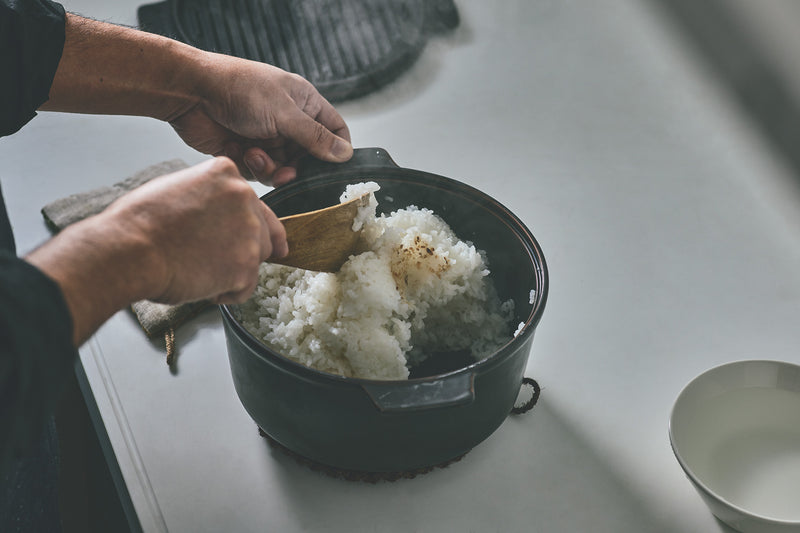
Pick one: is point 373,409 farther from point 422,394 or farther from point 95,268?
point 95,268

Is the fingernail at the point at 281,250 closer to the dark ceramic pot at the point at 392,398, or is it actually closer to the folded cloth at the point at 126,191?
the dark ceramic pot at the point at 392,398

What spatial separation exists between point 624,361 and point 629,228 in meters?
0.35

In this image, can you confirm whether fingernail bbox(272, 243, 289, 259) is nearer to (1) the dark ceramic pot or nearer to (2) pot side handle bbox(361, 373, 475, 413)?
(1) the dark ceramic pot

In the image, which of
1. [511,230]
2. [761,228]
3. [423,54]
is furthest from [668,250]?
[423,54]

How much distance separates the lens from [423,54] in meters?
1.81

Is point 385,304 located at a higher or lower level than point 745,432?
higher

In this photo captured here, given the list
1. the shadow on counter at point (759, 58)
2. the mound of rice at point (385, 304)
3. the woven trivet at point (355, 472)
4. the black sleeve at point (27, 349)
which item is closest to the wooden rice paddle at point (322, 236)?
the mound of rice at point (385, 304)

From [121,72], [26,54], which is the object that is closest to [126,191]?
[121,72]

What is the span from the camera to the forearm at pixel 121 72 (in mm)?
1118

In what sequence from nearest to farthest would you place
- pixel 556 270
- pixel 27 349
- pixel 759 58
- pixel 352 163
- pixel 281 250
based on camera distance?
pixel 27 349 → pixel 281 250 → pixel 352 163 → pixel 556 270 → pixel 759 58

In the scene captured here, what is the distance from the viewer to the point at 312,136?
120 cm

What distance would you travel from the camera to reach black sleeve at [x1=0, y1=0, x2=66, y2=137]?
98 centimetres

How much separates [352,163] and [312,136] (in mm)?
97

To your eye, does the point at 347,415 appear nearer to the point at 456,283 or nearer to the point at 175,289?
the point at 175,289
